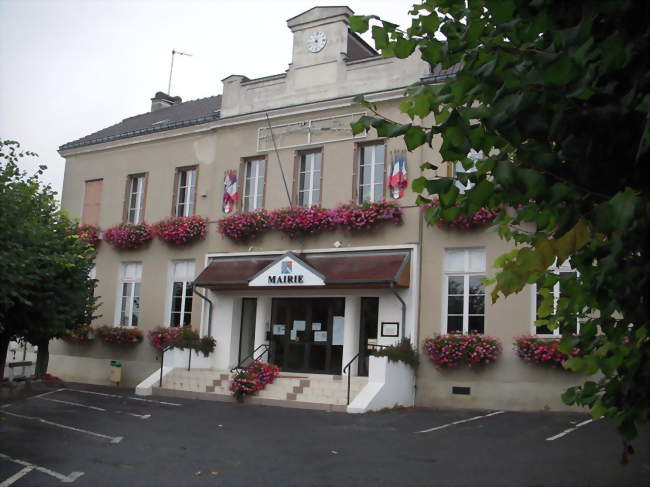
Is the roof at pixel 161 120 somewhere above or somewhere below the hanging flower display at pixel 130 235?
above

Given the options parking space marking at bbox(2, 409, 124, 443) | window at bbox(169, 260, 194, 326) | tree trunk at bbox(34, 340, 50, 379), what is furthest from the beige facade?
parking space marking at bbox(2, 409, 124, 443)

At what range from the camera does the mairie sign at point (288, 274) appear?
17.1 meters

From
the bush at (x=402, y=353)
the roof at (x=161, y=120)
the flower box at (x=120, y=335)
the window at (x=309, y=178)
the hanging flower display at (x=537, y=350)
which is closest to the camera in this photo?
the hanging flower display at (x=537, y=350)

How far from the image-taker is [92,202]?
23.3 meters

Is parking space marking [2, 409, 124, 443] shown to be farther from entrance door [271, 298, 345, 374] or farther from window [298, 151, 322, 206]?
window [298, 151, 322, 206]

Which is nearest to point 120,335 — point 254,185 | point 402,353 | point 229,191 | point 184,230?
point 184,230

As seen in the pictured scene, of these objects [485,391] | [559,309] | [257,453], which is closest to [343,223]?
[485,391]

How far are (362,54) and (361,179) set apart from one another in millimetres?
4311

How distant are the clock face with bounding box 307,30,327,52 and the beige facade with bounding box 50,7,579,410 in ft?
0.18

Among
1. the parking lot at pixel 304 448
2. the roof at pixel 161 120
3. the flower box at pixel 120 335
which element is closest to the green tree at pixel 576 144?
the parking lot at pixel 304 448

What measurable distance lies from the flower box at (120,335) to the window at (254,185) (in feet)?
16.3

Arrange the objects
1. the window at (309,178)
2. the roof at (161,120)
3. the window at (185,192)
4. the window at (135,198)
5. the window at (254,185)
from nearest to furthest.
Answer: the window at (309,178)
the window at (254,185)
the window at (185,192)
the roof at (161,120)
the window at (135,198)

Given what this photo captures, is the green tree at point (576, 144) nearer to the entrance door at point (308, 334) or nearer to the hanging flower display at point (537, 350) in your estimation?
the hanging flower display at point (537, 350)

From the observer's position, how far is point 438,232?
54.8 feet
